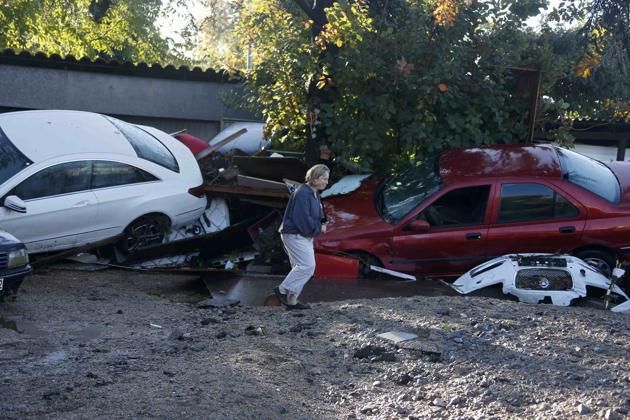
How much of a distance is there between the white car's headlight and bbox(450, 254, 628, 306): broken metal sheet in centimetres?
479

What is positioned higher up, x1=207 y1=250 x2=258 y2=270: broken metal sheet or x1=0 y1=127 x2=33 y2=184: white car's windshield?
x1=0 y1=127 x2=33 y2=184: white car's windshield

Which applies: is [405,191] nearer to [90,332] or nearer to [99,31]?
[90,332]

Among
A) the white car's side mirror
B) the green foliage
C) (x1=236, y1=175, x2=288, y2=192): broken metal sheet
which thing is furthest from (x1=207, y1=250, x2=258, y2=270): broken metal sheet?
the green foliage

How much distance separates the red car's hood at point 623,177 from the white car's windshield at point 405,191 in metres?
2.25

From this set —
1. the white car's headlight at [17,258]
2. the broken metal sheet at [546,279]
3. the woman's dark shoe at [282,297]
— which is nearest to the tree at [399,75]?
the broken metal sheet at [546,279]

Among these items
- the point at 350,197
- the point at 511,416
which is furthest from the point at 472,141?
the point at 511,416

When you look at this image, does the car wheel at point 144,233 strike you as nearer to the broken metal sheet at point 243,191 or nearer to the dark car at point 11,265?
the broken metal sheet at point 243,191

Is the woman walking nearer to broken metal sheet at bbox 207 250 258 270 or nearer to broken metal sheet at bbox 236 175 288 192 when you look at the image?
broken metal sheet at bbox 207 250 258 270

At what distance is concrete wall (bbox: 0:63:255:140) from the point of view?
1534cm

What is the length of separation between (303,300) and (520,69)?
555 centimetres

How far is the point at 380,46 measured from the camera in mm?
11125

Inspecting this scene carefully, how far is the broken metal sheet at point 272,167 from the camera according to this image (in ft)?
39.7

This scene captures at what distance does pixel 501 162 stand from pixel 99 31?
48.3ft

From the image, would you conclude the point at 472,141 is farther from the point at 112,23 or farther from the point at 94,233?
the point at 112,23
